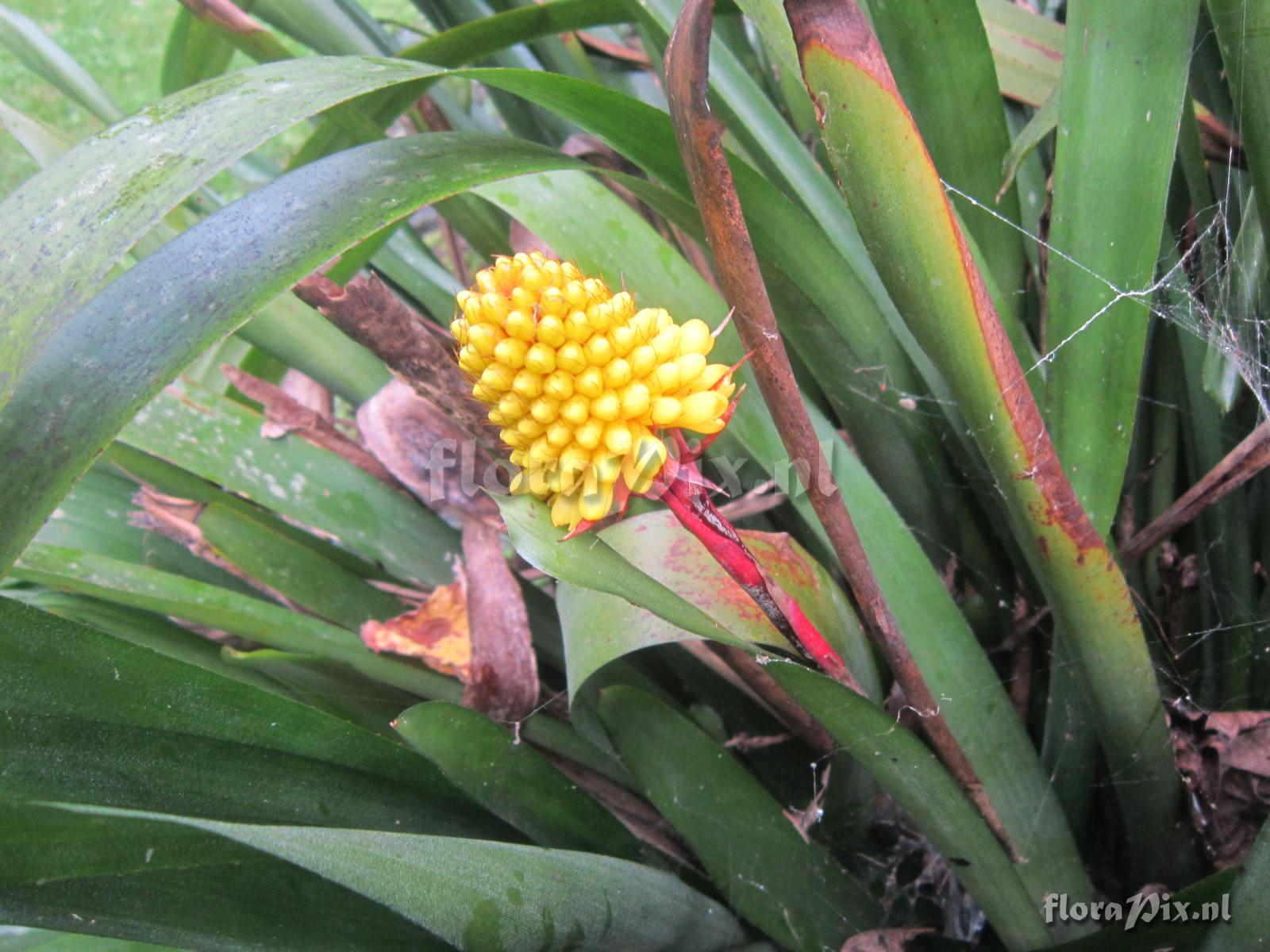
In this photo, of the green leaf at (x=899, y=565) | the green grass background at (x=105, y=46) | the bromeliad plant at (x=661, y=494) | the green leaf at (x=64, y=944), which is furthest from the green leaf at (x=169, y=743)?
the green grass background at (x=105, y=46)

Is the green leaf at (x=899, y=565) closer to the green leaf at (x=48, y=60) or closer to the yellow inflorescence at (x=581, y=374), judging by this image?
the yellow inflorescence at (x=581, y=374)

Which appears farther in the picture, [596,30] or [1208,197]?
[596,30]

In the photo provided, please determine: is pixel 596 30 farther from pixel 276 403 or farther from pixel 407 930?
pixel 407 930

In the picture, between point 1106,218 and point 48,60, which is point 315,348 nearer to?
point 48,60

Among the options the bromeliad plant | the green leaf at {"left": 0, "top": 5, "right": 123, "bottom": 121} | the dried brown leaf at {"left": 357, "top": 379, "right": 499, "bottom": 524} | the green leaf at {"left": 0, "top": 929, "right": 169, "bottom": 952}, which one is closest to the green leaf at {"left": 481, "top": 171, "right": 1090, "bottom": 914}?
the bromeliad plant

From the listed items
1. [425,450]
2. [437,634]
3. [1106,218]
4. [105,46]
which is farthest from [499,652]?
[105,46]

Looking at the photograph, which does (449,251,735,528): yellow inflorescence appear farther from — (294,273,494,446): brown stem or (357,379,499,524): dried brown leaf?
(357,379,499,524): dried brown leaf

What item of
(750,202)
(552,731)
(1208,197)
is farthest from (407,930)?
(1208,197)
